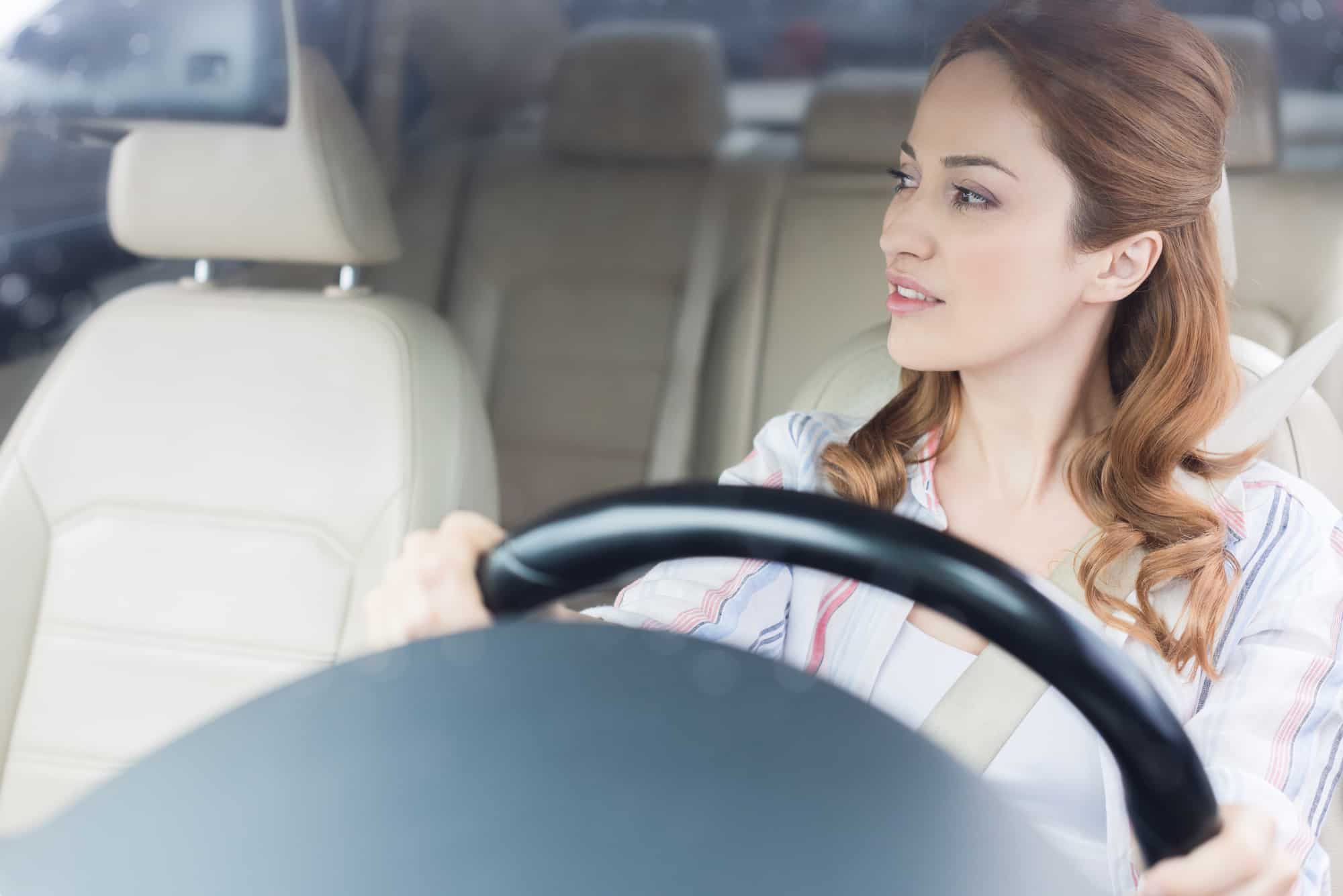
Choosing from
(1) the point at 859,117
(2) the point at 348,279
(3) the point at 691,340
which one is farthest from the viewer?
(3) the point at 691,340

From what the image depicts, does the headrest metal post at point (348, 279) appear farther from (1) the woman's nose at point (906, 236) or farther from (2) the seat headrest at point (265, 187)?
(1) the woman's nose at point (906, 236)

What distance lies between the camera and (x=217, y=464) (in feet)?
4.17

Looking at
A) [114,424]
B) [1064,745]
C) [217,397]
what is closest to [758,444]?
[1064,745]

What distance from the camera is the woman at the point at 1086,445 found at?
854 mm

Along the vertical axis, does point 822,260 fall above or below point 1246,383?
below

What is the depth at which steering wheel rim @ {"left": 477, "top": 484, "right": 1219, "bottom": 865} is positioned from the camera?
0.44m

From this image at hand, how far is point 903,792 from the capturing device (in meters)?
0.46

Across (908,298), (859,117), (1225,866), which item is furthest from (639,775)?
(859,117)

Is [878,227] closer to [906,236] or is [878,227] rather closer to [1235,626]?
[906,236]

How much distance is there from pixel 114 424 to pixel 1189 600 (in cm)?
102

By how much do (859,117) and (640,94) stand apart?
0.35m

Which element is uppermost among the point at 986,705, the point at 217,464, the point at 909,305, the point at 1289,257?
the point at 909,305

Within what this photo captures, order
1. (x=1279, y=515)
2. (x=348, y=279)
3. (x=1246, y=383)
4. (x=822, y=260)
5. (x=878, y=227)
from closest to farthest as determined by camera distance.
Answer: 1. (x=1279, y=515)
2. (x=1246, y=383)
3. (x=348, y=279)
4. (x=878, y=227)
5. (x=822, y=260)

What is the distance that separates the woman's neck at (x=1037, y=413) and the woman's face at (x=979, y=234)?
36mm
